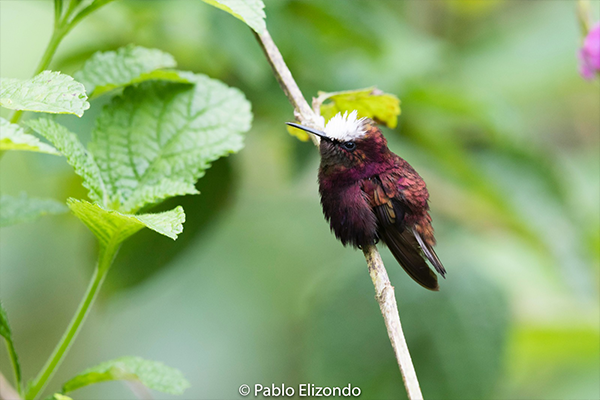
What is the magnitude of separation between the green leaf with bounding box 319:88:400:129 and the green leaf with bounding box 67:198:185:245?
734 millimetres

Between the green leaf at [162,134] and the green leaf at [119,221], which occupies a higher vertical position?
the green leaf at [162,134]

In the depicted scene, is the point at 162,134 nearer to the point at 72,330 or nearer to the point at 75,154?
the point at 75,154

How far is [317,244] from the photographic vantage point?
3.27 meters

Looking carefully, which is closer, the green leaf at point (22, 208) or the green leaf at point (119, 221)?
the green leaf at point (119, 221)

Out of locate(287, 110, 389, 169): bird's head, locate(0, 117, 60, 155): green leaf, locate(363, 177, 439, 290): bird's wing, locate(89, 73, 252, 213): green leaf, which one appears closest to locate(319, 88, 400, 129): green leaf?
locate(287, 110, 389, 169): bird's head

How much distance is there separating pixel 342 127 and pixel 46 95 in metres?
0.93

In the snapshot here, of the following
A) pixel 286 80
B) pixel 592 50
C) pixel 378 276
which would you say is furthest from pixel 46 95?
pixel 592 50

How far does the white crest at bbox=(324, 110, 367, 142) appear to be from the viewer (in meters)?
1.63

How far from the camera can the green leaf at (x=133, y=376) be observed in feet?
3.61

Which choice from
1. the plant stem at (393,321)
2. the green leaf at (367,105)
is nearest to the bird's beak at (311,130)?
the green leaf at (367,105)

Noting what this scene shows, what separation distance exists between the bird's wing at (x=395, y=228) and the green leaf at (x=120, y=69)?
0.76 metres

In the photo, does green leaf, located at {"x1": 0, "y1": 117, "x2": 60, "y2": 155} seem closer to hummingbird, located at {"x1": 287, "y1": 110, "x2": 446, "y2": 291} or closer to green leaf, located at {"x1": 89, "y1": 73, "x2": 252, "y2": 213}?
green leaf, located at {"x1": 89, "y1": 73, "x2": 252, "y2": 213}

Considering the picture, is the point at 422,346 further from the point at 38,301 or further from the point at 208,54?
the point at 38,301

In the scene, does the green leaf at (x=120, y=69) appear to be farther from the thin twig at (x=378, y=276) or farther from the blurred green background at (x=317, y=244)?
the blurred green background at (x=317, y=244)
